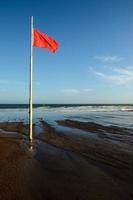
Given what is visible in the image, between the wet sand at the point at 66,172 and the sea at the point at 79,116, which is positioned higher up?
the sea at the point at 79,116

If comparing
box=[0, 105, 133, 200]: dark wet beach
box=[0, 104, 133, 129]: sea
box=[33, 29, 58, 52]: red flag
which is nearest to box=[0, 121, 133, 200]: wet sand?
box=[0, 105, 133, 200]: dark wet beach

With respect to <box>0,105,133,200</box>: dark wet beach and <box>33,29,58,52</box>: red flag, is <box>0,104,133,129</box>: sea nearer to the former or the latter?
<box>0,105,133,200</box>: dark wet beach

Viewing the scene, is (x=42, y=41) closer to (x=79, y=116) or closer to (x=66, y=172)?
(x=66, y=172)

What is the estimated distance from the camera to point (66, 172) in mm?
6645

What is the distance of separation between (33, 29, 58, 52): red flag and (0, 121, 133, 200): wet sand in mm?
4742

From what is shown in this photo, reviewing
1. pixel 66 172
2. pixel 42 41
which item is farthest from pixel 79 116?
pixel 66 172

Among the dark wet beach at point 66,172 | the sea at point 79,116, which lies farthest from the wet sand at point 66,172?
the sea at point 79,116

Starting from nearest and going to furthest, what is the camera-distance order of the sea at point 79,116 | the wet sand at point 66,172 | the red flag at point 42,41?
the wet sand at point 66,172 < the red flag at point 42,41 < the sea at point 79,116

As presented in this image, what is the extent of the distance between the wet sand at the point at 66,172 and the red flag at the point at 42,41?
474cm

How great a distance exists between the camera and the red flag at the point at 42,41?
1060cm

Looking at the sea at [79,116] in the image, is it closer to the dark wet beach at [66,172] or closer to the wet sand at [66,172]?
the dark wet beach at [66,172]

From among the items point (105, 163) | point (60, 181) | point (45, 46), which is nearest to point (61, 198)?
point (60, 181)

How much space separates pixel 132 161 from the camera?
7.85m

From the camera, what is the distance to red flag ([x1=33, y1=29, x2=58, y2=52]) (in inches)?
417
